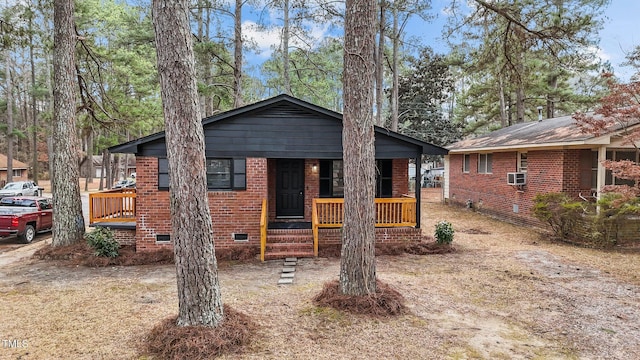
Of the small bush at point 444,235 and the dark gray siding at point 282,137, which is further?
the small bush at point 444,235

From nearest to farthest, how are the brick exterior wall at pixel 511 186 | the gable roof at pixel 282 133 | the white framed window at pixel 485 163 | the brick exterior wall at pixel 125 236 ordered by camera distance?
the gable roof at pixel 282 133 < the brick exterior wall at pixel 125 236 < the brick exterior wall at pixel 511 186 < the white framed window at pixel 485 163

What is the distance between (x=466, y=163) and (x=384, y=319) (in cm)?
1491

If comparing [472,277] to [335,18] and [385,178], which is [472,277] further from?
[335,18]

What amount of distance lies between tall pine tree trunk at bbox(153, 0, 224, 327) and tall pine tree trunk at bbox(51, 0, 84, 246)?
23.1ft

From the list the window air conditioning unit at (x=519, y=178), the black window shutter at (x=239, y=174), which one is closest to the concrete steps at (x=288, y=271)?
the black window shutter at (x=239, y=174)

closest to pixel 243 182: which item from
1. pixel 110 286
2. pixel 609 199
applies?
pixel 110 286

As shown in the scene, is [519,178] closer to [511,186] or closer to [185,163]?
[511,186]

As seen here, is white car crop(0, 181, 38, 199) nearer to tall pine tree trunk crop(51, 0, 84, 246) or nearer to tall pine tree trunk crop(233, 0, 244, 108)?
tall pine tree trunk crop(233, 0, 244, 108)

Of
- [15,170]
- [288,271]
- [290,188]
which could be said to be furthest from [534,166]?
[15,170]

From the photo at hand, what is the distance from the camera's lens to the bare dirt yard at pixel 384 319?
432cm

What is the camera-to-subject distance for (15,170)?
35688mm

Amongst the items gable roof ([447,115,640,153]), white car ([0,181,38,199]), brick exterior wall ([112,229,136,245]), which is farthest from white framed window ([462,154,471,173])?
white car ([0,181,38,199])

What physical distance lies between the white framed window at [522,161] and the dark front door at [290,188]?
841cm

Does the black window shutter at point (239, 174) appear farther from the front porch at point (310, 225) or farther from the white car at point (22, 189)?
the white car at point (22, 189)
